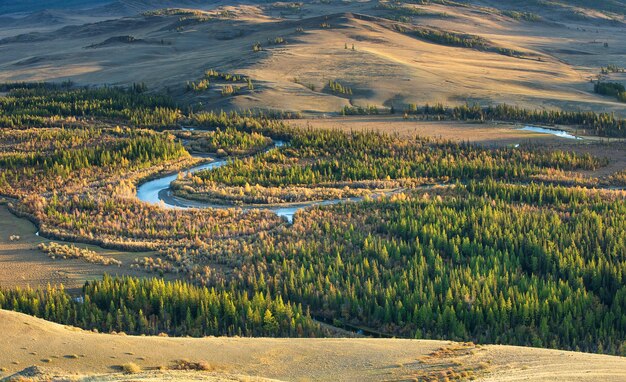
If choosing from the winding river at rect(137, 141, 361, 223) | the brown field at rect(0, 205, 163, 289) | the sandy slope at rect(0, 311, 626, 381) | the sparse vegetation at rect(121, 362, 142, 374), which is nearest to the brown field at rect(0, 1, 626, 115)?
the winding river at rect(137, 141, 361, 223)

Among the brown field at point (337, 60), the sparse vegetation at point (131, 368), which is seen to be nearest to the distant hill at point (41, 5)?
the brown field at point (337, 60)

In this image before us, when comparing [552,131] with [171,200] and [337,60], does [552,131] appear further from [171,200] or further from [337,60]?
[171,200]

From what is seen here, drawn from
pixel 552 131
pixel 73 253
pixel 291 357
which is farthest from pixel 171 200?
pixel 552 131

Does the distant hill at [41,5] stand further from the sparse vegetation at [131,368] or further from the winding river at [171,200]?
the sparse vegetation at [131,368]

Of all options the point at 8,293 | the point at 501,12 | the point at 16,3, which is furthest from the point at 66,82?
the point at 16,3

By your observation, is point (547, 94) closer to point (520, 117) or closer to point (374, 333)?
point (520, 117)
